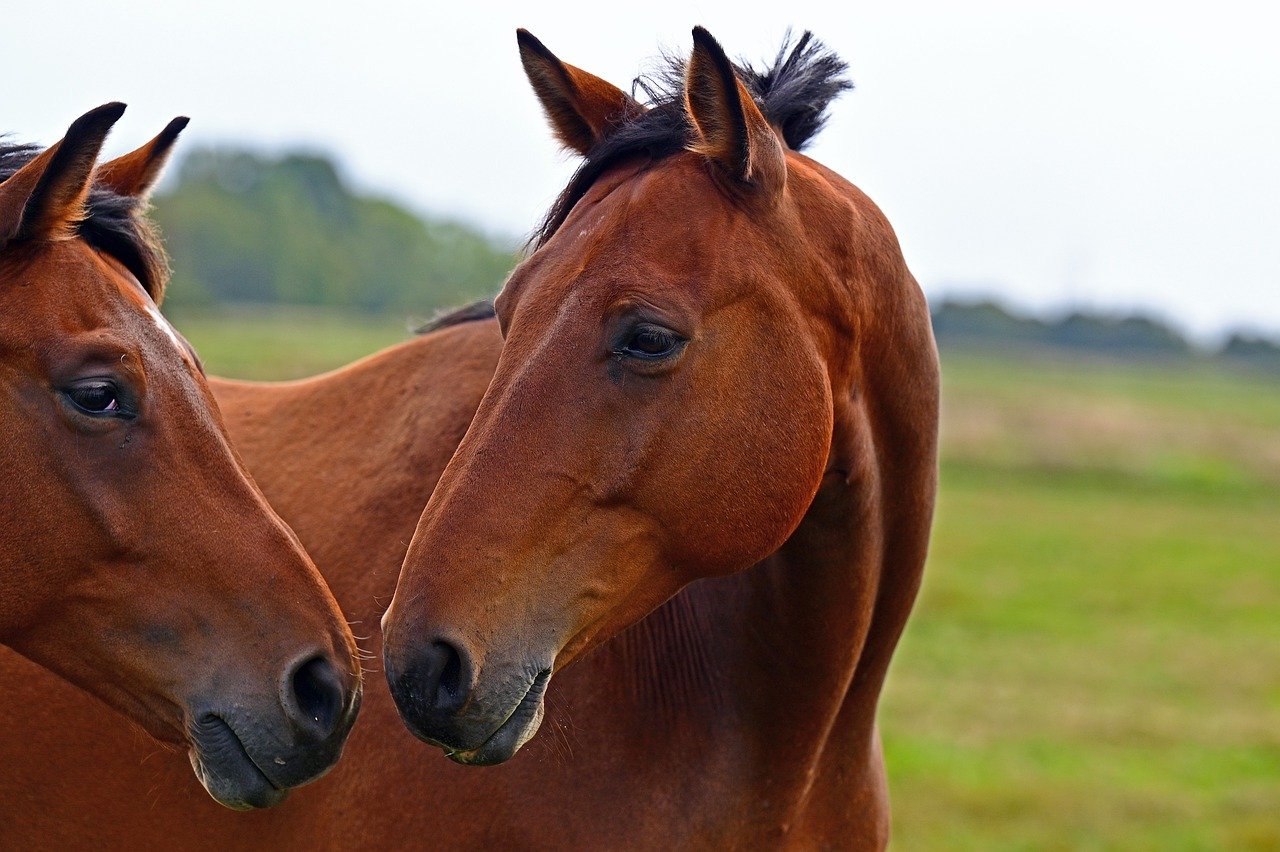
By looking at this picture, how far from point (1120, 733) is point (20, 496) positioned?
37.0 feet

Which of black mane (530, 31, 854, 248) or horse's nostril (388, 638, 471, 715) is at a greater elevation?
black mane (530, 31, 854, 248)

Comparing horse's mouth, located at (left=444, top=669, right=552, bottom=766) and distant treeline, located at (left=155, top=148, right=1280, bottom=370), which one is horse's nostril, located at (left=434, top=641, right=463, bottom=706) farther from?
distant treeline, located at (left=155, top=148, right=1280, bottom=370)

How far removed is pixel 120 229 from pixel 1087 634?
1555 cm

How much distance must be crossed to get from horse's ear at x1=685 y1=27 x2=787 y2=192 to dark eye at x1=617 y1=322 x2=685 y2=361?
463 millimetres

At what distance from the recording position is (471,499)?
108 inches

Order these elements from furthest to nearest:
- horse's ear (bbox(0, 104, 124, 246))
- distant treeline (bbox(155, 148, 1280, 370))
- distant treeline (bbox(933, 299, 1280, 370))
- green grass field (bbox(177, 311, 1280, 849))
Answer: distant treeline (bbox(933, 299, 1280, 370))
distant treeline (bbox(155, 148, 1280, 370))
green grass field (bbox(177, 311, 1280, 849))
horse's ear (bbox(0, 104, 124, 246))

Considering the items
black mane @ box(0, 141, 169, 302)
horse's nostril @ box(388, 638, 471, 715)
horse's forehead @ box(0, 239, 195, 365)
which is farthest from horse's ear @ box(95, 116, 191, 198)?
horse's nostril @ box(388, 638, 471, 715)

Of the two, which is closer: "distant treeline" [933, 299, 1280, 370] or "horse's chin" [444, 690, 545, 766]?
"horse's chin" [444, 690, 545, 766]

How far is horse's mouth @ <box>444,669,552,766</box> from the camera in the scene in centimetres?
269

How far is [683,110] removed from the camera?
313 centimetres

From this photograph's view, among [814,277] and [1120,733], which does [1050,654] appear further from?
[814,277]

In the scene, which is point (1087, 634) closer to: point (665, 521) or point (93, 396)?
point (665, 521)

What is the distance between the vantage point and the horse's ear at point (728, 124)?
291 centimetres

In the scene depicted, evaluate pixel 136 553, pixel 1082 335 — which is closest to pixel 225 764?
pixel 136 553
